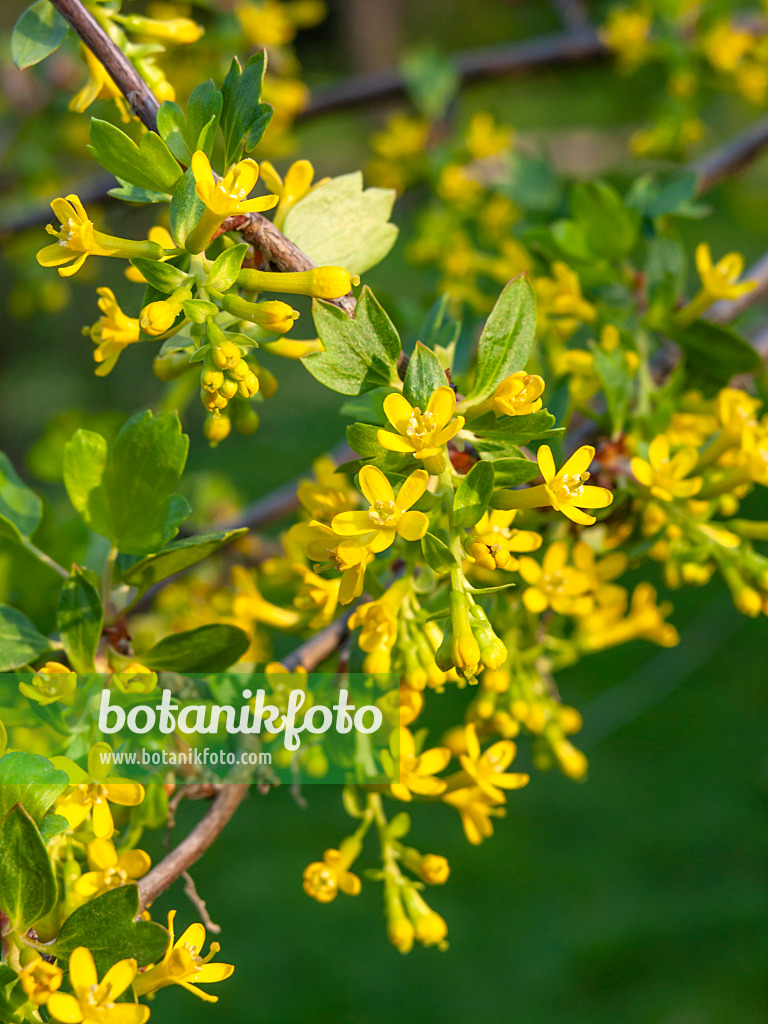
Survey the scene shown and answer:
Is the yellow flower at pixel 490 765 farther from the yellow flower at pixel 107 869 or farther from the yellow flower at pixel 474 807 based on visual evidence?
the yellow flower at pixel 107 869

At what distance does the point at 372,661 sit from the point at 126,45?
56cm

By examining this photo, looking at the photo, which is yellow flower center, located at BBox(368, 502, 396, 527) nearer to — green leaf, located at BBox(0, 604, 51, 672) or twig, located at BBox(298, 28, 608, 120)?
green leaf, located at BBox(0, 604, 51, 672)

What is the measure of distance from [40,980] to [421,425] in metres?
0.44

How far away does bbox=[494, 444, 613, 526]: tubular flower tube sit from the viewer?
0.56m

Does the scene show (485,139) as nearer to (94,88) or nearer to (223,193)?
(94,88)

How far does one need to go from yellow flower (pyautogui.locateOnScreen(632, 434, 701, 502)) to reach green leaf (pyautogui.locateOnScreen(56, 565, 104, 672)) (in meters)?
0.46

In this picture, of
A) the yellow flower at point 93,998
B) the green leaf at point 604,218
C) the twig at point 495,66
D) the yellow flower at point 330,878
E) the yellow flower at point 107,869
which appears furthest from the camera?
the twig at point 495,66

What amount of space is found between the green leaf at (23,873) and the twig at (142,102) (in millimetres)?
408

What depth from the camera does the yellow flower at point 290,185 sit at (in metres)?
0.69

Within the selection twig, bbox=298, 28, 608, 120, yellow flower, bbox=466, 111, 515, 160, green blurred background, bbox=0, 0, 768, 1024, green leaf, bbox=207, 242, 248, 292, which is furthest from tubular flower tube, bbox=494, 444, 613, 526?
twig, bbox=298, 28, 608, 120

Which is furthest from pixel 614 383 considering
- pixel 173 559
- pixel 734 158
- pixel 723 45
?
pixel 723 45

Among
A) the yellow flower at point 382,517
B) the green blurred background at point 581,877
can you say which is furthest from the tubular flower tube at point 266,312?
the green blurred background at point 581,877

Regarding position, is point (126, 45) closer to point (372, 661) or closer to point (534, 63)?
point (372, 661)

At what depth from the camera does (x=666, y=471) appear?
0.73m
